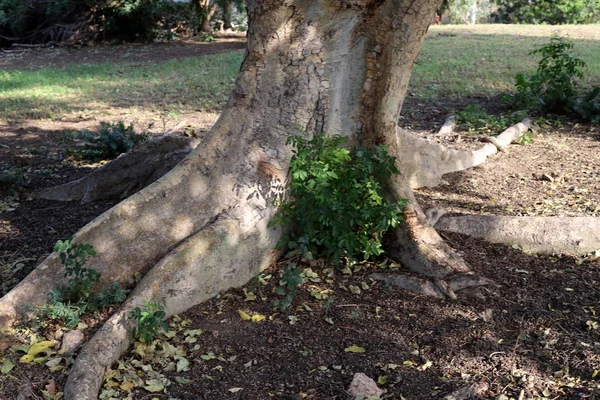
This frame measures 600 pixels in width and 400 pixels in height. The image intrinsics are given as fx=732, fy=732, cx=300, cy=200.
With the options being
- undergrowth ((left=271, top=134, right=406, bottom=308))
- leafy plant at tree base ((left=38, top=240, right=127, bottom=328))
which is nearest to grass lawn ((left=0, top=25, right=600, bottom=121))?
undergrowth ((left=271, top=134, right=406, bottom=308))

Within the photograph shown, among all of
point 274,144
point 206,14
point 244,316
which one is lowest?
point 244,316

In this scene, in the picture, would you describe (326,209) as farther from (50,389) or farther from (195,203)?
(50,389)

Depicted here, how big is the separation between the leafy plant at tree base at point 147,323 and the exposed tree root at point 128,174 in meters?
2.49

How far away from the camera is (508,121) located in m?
8.90

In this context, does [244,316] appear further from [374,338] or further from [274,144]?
[274,144]

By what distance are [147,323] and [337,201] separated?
1.38m

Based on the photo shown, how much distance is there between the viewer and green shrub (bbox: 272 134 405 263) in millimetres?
4457

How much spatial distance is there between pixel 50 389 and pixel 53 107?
7254mm

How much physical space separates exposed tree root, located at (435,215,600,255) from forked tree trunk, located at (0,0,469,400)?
57 centimetres

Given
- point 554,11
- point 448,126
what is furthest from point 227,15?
point 448,126

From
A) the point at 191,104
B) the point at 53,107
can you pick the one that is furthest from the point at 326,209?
the point at 53,107

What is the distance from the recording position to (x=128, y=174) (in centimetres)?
632

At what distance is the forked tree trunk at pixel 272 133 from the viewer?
4406 millimetres

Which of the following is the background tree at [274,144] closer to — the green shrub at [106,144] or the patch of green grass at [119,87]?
the green shrub at [106,144]
